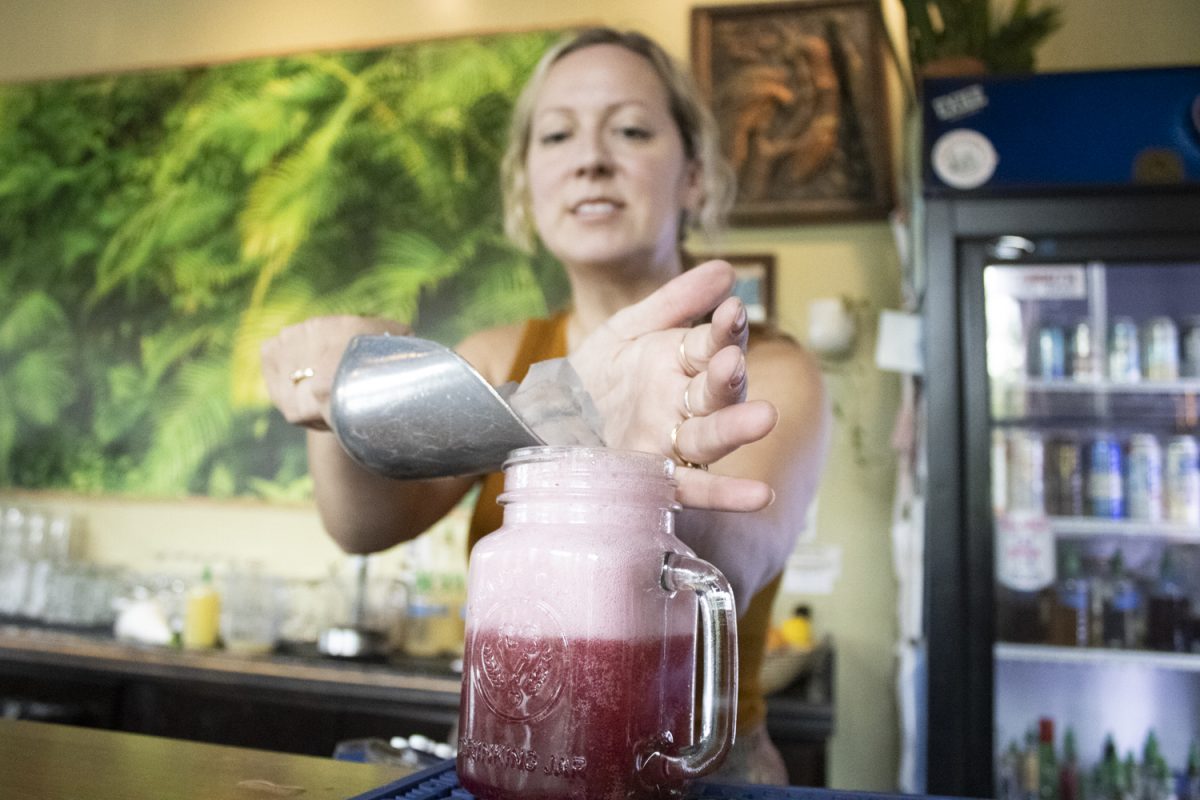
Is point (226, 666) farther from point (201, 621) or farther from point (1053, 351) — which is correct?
point (1053, 351)

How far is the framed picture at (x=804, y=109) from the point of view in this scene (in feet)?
8.36

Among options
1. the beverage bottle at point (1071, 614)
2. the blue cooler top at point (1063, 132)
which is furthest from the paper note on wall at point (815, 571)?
the blue cooler top at point (1063, 132)

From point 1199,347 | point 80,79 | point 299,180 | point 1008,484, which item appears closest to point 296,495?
point 299,180

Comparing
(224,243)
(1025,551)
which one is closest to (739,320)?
(1025,551)

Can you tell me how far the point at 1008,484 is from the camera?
230 centimetres

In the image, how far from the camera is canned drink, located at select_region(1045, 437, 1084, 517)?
2297mm

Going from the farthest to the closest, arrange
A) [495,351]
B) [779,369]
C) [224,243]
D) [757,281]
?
[224,243] < [757,281] < [495,351] < [779,369]

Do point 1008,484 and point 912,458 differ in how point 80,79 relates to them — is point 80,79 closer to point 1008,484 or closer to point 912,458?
point 912,458

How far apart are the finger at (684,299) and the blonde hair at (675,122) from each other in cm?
68

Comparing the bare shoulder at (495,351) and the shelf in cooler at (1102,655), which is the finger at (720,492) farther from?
the shelf in cooler at (1102,655)

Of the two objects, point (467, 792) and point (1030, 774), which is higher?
point (467, 792)

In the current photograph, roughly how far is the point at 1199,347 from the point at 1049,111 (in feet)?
2.24

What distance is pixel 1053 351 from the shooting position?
7.59 feet

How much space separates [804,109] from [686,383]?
2091mm
